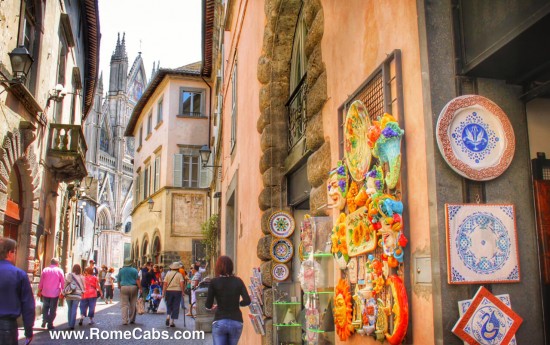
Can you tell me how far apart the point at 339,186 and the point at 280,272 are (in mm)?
3373

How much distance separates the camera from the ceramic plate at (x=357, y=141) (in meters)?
3.96

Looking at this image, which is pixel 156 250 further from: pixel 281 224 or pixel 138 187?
pixel 281 224

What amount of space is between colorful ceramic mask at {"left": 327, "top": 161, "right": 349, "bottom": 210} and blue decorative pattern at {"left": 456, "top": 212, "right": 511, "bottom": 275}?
4.58 feet

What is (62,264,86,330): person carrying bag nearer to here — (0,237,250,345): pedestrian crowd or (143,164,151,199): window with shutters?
(0,237,250,345): pedestrian crowd

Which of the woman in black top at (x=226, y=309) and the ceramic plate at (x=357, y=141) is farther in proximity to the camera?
the woman in black top at (x=226, y=309)

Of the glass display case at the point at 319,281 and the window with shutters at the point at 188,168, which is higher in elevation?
the window with shutters at the point at 188,168

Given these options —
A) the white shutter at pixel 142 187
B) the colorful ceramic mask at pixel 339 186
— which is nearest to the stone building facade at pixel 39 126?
the colorful ceramic mask at pixel 339 186

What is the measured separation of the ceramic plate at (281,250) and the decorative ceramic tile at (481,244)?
4647mm

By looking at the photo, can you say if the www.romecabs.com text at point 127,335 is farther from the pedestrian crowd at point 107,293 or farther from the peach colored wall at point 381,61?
the peach colored wall at point 381,61

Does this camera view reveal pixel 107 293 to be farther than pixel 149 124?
No

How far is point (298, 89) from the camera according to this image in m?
7.42

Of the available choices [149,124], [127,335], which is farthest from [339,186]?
[149,124]

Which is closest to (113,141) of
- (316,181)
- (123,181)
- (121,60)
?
(123,181)

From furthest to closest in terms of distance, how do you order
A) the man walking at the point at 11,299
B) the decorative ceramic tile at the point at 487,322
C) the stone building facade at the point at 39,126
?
1. the stone building facade at the point at 39,126
2. the man walking at the point at 11,299
3. the decorative ceramic tile at the point at 487,322
